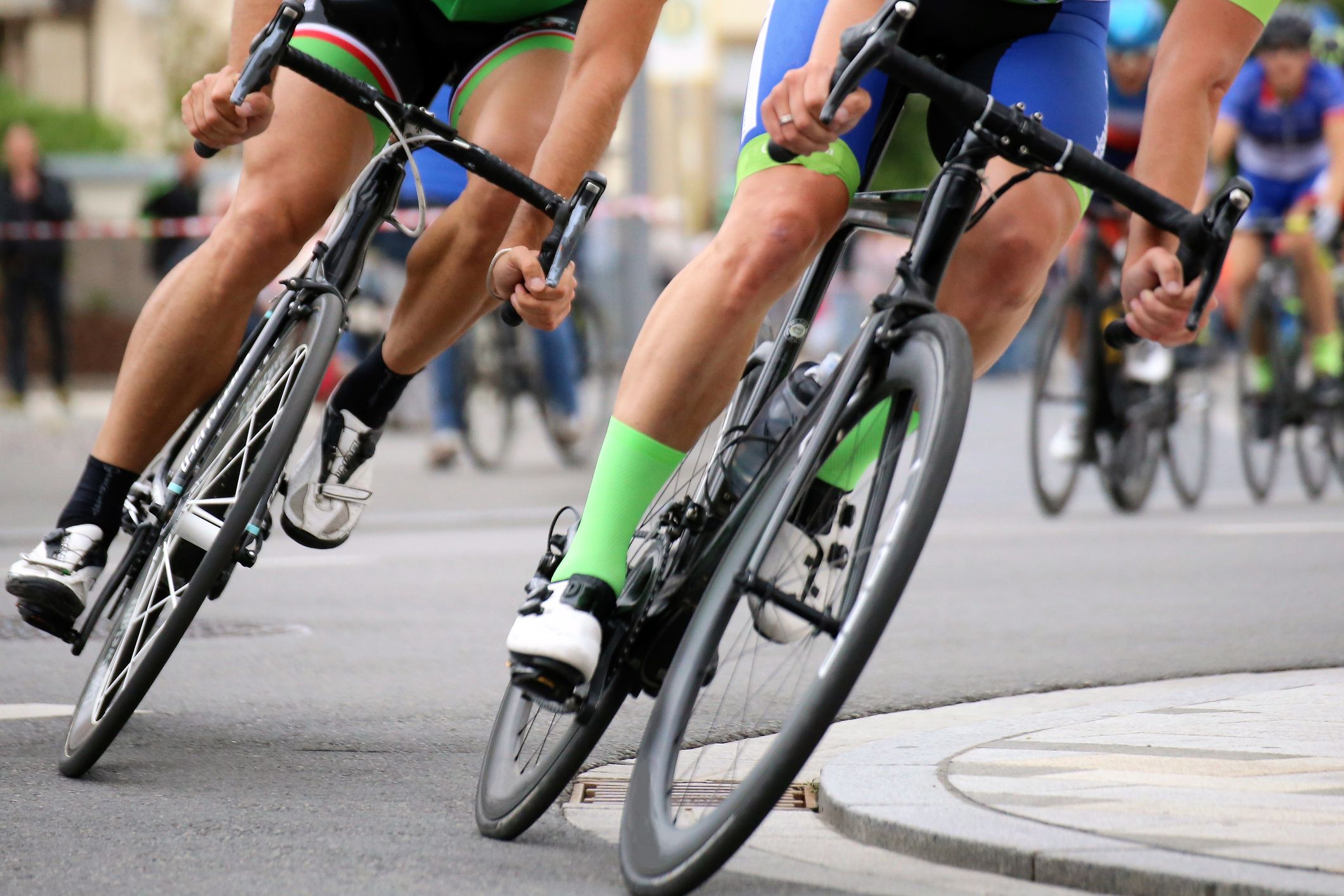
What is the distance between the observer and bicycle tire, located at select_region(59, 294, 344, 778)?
3.48 m

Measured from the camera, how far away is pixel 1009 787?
328 centimetres

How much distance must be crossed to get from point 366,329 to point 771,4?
11387 mm

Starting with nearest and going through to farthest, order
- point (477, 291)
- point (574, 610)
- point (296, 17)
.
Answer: point (574, 610), point (296, 17), point (477, 291)

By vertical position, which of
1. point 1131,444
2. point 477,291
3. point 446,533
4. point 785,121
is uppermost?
point 785,121

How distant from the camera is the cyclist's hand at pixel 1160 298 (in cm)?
281

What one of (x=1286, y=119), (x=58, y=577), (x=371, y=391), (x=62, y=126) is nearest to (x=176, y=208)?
(x=1286, y=119)

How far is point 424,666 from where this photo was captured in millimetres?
5031

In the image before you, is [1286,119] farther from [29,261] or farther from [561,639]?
[29,261]

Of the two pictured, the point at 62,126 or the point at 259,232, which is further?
the point at 62,126

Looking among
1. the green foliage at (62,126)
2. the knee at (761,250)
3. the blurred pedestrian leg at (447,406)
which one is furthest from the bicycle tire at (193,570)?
the green foliage at (62,126)

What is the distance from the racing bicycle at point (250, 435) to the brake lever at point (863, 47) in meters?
0.77

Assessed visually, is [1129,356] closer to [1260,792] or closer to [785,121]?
[1260,792]

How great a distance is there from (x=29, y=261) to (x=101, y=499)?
12.9m

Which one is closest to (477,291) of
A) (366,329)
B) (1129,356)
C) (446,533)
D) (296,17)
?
(296,17)
